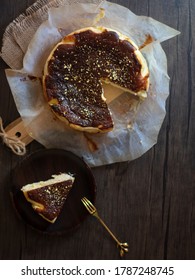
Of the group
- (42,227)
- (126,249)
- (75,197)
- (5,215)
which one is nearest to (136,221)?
(126,249)

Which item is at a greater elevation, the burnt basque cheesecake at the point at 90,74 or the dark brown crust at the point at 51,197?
the burnt basque cheesecake at the point at 90,74

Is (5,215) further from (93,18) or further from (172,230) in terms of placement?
(93,18)

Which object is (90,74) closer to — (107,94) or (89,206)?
(107,94)

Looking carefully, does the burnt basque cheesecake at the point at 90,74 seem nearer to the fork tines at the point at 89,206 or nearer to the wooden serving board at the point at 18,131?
the wooden serving board at the point at 18,131

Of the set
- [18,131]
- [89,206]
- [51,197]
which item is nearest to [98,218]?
[89,206]

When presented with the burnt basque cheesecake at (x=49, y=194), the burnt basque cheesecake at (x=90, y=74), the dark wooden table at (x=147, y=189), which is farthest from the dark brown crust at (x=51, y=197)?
the burnt basque cheesecake at (x=90, y=74)

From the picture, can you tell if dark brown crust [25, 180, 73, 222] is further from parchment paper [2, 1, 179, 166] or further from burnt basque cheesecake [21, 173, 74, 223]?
parchment paper [2, 1, 179, 166]

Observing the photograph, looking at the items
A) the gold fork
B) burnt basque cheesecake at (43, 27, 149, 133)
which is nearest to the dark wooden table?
the gold fork
